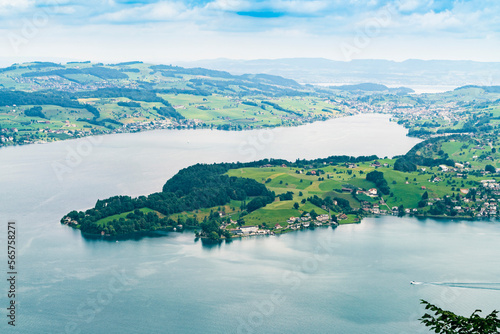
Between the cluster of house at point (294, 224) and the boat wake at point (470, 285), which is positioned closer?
the boat wake at point (470, 285)

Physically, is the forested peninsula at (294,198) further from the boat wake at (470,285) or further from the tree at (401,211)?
the boat wake at (470,285)

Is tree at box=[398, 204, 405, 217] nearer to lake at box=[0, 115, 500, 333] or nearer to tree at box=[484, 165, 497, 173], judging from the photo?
lake at box=[0, 115, 500, 333]

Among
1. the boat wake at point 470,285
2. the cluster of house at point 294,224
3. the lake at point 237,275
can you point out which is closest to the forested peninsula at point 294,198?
the cluster of house at point 294,224

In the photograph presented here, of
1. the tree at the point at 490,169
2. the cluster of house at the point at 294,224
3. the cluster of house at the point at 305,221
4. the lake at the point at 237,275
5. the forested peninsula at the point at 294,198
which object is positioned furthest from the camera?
the tree at the point at 490,169

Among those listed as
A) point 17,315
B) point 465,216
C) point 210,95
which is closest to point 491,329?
point 17,315

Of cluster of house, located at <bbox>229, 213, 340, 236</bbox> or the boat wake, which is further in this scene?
cluster of house, located at <bbox>229, 213, 340, 236</bbox>

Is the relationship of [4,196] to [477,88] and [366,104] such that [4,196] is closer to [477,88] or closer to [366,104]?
[366,104]

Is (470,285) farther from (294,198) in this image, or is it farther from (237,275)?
(294,198)

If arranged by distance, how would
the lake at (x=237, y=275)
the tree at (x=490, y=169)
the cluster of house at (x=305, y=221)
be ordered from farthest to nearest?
the tree at (x=490, y=169), the cluster of house at (x=305, y=221), the lake at (x=237, y=275)

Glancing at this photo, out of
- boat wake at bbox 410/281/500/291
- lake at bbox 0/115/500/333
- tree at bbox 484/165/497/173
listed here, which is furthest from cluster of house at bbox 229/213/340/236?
tree at bbox 484/165/497/173

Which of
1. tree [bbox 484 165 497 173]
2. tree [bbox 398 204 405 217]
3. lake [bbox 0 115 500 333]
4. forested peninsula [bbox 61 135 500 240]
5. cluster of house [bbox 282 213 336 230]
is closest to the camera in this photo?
lake [bbox 0 115 500 333]
